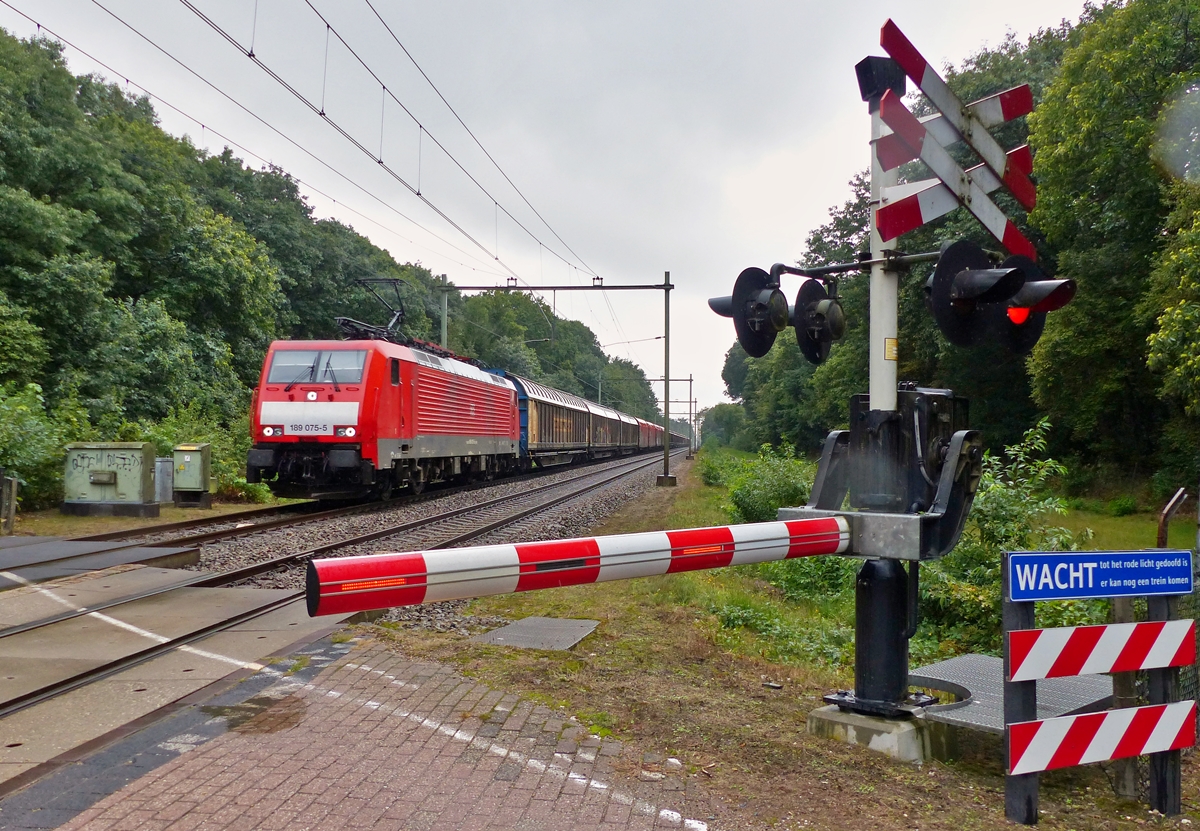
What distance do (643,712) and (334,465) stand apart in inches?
431

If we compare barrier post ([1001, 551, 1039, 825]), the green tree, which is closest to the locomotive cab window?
barrier post ([1001, 551, 1039, 825])

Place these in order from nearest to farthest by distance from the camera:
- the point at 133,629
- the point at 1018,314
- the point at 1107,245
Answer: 1. the point at 1018,314
2. the point at 133,629
3. the point at 1107,245

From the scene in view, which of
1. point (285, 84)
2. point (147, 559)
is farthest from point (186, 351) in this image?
point (147, 559)

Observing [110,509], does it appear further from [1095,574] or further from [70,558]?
[1095,574]

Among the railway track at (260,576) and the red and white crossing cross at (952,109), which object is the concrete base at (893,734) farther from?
the railway track at (260,576)

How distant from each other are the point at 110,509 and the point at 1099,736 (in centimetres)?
1350

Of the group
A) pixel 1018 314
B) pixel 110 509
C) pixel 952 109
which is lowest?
pixel 110 509

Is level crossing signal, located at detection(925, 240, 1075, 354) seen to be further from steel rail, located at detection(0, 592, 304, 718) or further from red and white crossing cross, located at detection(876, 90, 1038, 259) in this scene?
steel rail, located at detection(0, 592, 304, 718)

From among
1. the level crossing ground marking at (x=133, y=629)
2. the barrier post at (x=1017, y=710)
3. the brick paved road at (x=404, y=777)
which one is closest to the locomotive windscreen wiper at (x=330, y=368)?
the level crossing ground marking at (x=133, y=629)

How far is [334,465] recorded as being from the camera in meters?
14.3

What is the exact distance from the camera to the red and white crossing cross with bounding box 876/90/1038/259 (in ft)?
11.9

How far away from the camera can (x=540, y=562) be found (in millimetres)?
2932

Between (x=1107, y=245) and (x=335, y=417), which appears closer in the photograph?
(x=335, y=417)

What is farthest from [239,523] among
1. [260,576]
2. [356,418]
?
[260,576]
